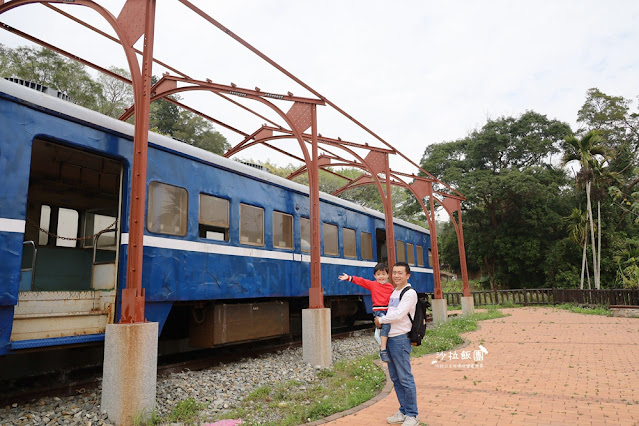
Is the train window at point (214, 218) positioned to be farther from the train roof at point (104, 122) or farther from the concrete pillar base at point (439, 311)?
the concrete pillar base at point (439, 311)

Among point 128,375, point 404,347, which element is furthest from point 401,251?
point 128,375

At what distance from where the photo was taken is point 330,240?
10.3 meters

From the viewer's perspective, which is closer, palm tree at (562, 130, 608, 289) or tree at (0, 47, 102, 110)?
palm tree at (562, 130, 608, 289)

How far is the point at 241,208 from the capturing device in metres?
7.63

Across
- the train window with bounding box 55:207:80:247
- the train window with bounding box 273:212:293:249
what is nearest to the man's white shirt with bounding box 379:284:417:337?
the train window with bounding box 273:212:293:249

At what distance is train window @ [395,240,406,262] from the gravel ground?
5.96 m

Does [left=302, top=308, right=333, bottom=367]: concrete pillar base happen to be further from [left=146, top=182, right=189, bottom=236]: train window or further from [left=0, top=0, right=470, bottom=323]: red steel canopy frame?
[left=146, top=182, right=189, bottom=236]: train window

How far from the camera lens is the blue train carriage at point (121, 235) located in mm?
4680

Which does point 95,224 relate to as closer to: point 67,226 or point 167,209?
point 67,226

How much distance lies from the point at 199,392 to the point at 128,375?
1281 millimetres

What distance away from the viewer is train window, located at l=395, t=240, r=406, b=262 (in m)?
13.6

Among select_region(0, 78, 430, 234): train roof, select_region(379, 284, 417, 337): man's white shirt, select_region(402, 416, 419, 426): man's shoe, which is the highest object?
select_region(0, 78, 430, 234): train roof

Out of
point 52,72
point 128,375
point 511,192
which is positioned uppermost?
point 52,72

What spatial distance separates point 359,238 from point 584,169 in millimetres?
15324
